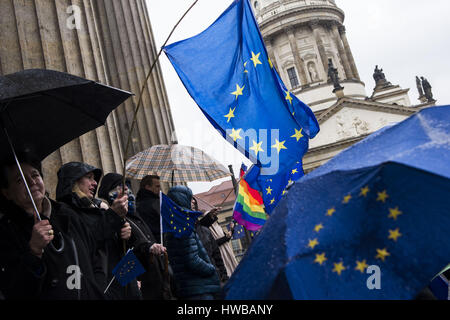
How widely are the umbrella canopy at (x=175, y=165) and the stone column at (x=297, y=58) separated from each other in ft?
131

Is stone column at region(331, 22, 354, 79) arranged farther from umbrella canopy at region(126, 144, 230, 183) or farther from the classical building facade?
the classical building facade

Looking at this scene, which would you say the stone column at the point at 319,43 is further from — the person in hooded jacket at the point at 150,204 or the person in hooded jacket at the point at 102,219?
the person in hooded jacket at the point at 102,219

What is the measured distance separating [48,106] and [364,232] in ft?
5.90

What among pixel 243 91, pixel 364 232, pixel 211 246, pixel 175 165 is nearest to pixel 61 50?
pixel 175 165

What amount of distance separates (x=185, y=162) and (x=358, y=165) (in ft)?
12.2

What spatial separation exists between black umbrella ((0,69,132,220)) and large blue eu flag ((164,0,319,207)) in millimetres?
1096

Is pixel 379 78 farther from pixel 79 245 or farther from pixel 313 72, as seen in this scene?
pixel 79 245

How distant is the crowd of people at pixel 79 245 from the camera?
176 centimetres

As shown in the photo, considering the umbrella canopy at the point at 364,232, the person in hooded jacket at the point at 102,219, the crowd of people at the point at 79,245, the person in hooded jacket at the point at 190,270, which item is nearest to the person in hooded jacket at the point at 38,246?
the crowd of people at the point at 79,245

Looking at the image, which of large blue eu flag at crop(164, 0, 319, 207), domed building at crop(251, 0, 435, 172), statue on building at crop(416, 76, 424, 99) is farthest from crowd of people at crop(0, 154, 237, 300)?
statue on building at crop(416, 76, 424, 99)

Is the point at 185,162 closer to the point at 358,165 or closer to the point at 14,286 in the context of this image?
the point at 14,286

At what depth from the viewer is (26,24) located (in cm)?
410

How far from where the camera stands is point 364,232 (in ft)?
4.07
